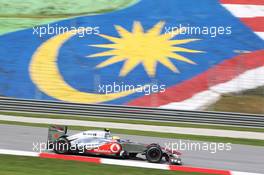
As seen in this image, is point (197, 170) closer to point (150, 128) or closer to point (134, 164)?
point (134, 164)

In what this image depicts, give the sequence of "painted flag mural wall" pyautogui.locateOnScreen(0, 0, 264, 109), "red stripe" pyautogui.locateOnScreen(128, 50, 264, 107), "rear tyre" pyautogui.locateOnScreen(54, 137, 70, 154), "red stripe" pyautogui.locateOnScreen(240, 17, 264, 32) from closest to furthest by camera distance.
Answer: "rear tyre" pyautogui.locateOnScreen(54, 137, 70, 154) < "red stripe" pyautogui.locateOnScreen(128, 50, 264, 107) < "painted flag mural wall" pyautogui.locateOnScreen(0, 0, 264, 109) < "red stripe" pyautogui.locateOnScreen(240, 17, 264, 32)

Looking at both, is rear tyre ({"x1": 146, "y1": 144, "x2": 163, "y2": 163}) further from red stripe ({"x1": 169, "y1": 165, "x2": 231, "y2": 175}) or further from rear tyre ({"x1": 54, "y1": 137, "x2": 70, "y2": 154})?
rear tyre ({"x1": 54, "y1": 137, "x2": 70, "y2": 154})

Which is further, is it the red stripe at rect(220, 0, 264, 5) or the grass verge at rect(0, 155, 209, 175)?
the red stripe at rect(220, 0, 264, 5)

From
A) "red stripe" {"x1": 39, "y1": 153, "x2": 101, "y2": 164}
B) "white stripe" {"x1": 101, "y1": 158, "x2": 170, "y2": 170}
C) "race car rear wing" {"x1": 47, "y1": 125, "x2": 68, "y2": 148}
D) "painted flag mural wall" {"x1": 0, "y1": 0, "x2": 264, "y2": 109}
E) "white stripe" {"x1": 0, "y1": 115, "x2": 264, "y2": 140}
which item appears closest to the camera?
"white stripe" {"x1": 101, "y1": 158, "x2": 170, "y2": 170}

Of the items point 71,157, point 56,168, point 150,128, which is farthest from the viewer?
point 150,128

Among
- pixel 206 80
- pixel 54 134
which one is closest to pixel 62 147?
pixel 54 134

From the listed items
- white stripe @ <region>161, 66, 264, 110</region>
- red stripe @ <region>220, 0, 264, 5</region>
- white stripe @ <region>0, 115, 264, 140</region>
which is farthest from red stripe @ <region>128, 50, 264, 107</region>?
white stripe @ <region>0, 115, 264, 140</region>

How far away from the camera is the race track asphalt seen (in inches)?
358

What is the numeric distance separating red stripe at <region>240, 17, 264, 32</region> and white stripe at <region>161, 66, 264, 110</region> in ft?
5.77

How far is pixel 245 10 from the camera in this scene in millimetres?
19688

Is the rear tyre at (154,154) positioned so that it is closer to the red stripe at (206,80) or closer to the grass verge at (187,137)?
the grass verge at (187,137)

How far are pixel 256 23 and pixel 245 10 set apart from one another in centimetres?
78

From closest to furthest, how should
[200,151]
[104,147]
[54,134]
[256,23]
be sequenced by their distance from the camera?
1. [104,147]
2. [54,134]
3. [200,151]
4. [256,23]

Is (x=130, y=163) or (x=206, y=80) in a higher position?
(x=206, y=80)
